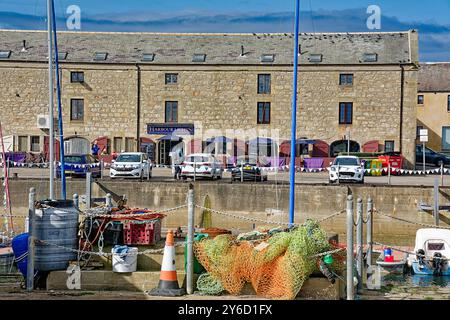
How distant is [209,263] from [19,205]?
74.8 ft

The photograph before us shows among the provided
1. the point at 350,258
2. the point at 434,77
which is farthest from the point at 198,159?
the point at 434,77

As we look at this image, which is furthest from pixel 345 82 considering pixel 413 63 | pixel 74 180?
pixel 74 180

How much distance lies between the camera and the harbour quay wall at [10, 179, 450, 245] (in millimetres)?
31047

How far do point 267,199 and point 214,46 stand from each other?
24079mm

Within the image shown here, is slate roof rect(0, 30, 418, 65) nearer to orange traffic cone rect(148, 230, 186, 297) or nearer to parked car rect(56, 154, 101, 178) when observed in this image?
parked car rect(56, 154, 101, 178)

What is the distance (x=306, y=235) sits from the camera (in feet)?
38.7

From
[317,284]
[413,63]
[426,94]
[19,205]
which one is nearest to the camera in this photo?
[317,284]

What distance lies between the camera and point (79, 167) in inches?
1444

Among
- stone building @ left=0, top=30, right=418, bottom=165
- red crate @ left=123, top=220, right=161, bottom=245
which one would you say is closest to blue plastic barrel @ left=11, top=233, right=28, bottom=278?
red crate @ left=123, top=220, right=161, bottom=245

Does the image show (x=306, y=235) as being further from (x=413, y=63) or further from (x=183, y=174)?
(x=413, y=63)

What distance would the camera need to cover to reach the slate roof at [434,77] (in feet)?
214

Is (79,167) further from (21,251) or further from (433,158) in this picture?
(433,158)

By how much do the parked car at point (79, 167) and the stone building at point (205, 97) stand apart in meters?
14.6

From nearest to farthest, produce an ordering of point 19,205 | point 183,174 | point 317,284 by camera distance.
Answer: point 317,284 → point 19,205 → point 183,174
